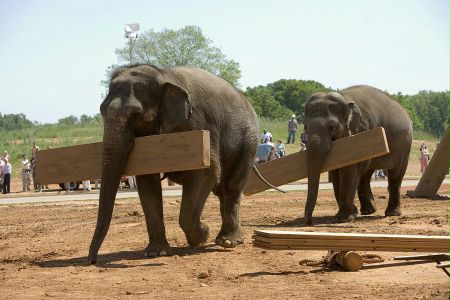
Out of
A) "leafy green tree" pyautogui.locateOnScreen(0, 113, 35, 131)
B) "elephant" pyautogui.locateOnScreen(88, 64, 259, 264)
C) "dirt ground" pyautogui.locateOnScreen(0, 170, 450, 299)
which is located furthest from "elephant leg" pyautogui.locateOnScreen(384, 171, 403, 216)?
"leafy green tree" pyautogui.locateOnScreen(0, 113, 35, 131)

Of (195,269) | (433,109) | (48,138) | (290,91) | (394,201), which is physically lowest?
(195,269)

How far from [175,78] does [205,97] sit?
52cm

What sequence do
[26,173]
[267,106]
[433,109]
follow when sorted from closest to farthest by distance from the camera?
[26,173] → [267,106] → [433,109]

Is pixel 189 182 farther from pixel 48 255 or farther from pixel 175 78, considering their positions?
pixel 48 255

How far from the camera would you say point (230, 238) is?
534 inches

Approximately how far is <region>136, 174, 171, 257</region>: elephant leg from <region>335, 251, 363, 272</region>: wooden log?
2883mm

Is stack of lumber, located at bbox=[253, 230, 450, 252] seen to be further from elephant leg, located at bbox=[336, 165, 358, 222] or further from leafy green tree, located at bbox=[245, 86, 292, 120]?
leafy green tree, located at bbox=[245, 86, 292, 120]

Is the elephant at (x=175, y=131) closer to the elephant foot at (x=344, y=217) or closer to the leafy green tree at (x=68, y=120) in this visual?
the elephant foot at (x=344, y=217)

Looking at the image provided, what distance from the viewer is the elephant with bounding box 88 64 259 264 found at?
460 inches

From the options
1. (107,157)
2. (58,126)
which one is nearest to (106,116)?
(107,157)

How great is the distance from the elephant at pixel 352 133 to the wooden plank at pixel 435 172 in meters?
3.10

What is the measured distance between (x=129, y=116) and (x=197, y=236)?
7.04 ft

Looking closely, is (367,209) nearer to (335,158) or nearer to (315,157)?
(335,158)

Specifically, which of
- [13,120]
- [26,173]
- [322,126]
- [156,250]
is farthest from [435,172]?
[13,120]
